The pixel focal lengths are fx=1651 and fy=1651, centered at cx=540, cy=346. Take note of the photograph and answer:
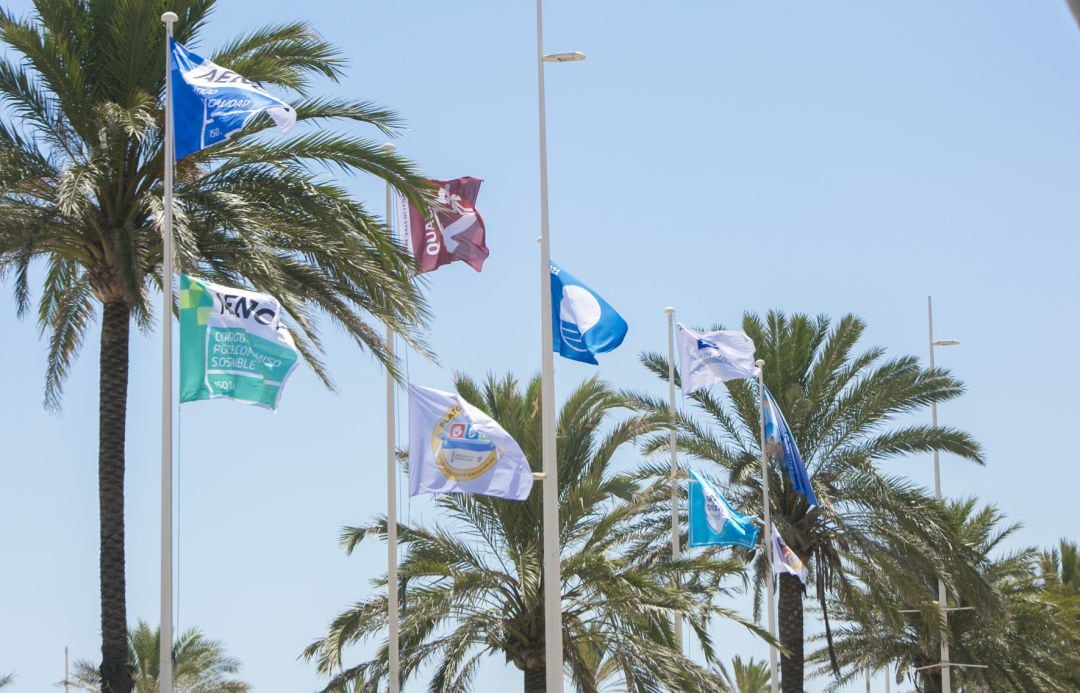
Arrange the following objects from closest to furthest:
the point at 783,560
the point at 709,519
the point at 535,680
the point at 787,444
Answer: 1. the point at 535,680
2. the point at 709,519
3. the point at 787,444
4. the point at 783,560

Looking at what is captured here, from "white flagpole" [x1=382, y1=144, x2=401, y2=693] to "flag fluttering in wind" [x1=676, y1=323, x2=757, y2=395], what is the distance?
6515 mm

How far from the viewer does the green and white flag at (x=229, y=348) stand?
15609 millimetres

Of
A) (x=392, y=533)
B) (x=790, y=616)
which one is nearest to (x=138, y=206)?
Result: (x=392, y=533)

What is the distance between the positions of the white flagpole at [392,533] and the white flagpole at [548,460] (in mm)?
1936

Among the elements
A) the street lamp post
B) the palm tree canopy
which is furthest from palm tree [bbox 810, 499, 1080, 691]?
the palm tree canopy

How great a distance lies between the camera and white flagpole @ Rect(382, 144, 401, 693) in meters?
20.9

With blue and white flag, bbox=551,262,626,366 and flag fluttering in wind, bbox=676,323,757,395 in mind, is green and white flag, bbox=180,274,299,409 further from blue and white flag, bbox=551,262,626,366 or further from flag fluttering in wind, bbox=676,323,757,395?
flag fluttering in wind, bbox=676,323,757,395

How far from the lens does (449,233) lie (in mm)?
22562

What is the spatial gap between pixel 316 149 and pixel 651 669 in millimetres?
8378

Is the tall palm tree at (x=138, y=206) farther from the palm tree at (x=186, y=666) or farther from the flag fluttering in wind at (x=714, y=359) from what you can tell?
the palm tree at (x=186, y=666)

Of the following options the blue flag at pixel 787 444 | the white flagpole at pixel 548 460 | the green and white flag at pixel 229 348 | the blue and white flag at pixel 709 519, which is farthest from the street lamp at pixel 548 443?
the blue flag at pixel 787 444

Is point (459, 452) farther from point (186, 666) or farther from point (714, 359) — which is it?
point (186, 666)

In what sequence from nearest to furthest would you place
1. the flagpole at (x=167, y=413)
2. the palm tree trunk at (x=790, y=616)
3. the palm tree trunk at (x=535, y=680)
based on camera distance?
the flagpole at (x=167, y=413) → the palm tree trunk at (x=535, y=680) → the palm tree trunk at (x=790, y=616)

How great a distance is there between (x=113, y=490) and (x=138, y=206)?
3019 millimetres
